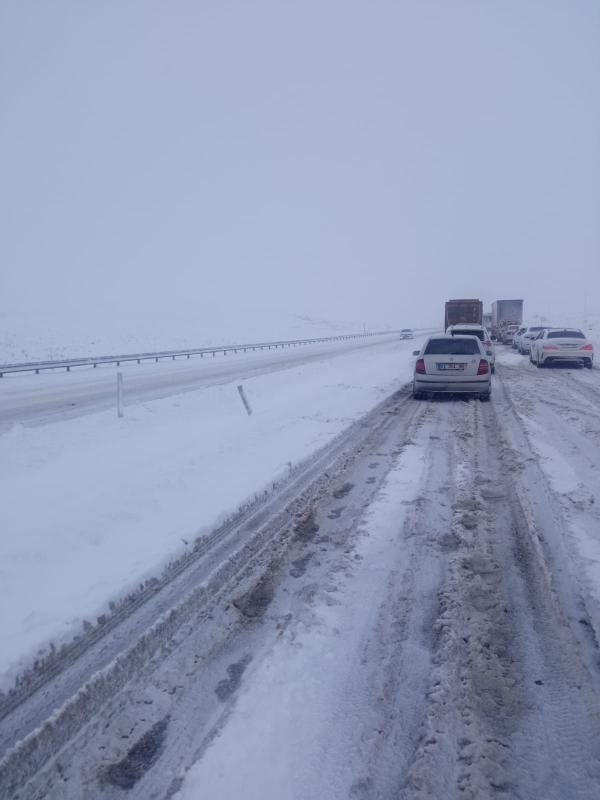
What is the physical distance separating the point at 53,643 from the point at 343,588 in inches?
82.3

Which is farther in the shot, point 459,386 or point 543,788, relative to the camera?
point 459,386

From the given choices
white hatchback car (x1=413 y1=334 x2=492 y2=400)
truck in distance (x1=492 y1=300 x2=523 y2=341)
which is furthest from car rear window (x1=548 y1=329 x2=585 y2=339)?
truck in distance (x1=492 y1=300 x2=523 y2=341)

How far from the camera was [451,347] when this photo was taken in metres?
13.8

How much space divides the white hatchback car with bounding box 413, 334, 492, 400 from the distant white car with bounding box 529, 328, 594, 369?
10.6 m

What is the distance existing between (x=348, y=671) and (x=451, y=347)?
11.7m

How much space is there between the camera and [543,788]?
2.33 m

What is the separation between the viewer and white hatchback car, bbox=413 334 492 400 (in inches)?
525

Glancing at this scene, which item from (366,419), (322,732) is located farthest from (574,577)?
(366,419)

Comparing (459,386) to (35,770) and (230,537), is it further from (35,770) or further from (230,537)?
(35,770)

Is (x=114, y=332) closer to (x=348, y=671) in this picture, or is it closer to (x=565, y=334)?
(x=565, y=334)

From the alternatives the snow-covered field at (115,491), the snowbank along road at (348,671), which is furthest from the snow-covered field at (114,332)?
the snowbank along road at (348,671)

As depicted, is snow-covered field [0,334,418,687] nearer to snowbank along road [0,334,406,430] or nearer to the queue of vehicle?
the queue of vehicle

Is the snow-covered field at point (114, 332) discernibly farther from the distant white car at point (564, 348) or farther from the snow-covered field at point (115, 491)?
the distant white car at point (564, 348)

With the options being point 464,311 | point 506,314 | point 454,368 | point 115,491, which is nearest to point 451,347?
point 454,368
